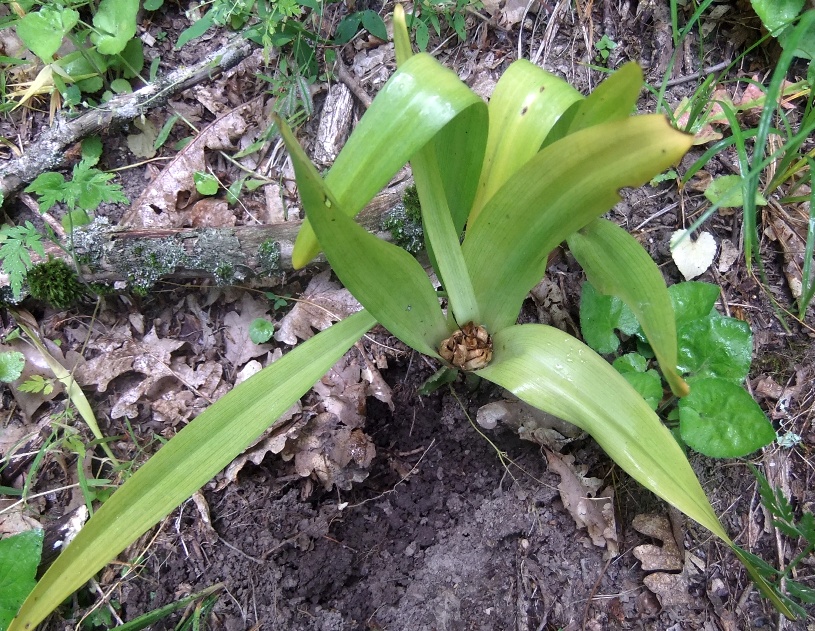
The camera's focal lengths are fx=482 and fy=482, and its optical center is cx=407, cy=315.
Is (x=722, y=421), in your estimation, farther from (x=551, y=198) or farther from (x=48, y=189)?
(x=48, y=189)

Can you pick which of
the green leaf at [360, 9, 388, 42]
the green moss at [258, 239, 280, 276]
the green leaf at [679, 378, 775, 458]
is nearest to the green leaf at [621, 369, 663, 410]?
the green leaf at [679, 378, 775, 458]

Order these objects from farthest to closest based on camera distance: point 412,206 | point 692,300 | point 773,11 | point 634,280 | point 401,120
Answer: point 773,11
point 412,206
point 692,300
point 634,280
point 401,120

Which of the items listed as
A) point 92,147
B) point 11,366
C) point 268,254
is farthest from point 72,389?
point 92,147

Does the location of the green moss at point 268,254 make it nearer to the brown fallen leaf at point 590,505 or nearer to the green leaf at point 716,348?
the brown fallen leaf at point 590,505

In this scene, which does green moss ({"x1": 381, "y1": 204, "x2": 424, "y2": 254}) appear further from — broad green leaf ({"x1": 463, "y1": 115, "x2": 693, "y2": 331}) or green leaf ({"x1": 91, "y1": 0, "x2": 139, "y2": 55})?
green leaf ({"x1": 91, "y1": 0, "x2": 139, "y2": 55})

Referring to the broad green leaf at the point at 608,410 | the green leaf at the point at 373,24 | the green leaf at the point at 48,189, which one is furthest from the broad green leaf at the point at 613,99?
the green leaf at the point at 48,189
